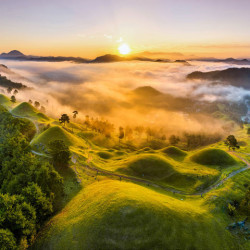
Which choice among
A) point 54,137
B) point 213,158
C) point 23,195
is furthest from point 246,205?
point 54,137

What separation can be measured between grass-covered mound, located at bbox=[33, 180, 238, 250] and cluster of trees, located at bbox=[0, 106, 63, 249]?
6496mm

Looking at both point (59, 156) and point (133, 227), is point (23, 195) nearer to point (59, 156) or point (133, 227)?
point (59, 156)

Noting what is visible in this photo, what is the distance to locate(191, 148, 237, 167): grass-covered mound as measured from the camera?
144m

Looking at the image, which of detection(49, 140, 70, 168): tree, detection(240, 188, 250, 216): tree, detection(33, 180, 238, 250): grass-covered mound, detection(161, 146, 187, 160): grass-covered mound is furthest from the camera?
detection(161, 146, 187, 160): grass-covered mound

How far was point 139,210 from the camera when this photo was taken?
212 feet

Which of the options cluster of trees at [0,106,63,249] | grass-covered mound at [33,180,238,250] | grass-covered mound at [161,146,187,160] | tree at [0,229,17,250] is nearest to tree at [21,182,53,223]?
cluster of trees at [0,106,63,249]

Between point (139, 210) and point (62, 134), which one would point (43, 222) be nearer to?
point (139, 210)

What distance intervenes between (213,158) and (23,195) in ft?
444

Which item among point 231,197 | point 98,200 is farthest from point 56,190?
point 231,197

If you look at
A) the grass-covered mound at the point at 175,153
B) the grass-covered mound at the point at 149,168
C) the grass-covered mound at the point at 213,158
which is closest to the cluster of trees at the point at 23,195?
the grass-covered mound at the point at 149,168

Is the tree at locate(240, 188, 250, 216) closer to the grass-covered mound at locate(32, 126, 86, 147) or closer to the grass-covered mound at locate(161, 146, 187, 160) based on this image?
the grass-covered mound at locate(161, 146, 187, 160)

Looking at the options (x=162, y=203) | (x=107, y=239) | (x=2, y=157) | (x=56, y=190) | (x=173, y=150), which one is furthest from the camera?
(x=173, y=150)

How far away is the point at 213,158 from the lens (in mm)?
147625

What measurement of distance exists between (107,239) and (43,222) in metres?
33.8
